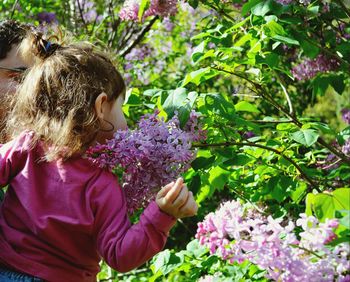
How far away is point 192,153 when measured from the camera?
2.12 m

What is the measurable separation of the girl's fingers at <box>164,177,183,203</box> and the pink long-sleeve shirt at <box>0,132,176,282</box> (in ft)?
0.26

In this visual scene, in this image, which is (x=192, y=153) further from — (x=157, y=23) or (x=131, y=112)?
(x=157, y=23)

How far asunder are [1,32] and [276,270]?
65.3 inches

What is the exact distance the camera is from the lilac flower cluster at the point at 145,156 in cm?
196

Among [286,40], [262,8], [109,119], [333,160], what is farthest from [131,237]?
[333,160]

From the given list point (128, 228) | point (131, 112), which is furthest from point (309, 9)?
point (131, 112)

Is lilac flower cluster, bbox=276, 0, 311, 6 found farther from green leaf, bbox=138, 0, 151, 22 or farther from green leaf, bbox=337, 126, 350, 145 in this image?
green leaf, bbox=138, 0, 151, 22

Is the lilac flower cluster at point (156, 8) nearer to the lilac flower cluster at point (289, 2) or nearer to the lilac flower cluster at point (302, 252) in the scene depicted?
the lilac flower cluster at point (289, 2)

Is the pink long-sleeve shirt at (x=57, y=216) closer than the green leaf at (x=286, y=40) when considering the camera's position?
Yes

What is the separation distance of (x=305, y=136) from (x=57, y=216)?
34.6 inches

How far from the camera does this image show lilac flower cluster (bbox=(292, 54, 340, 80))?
3495mm

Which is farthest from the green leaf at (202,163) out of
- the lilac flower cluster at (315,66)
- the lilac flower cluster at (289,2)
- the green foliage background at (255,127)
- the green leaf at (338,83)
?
the lilac flower cluster at (315,66)

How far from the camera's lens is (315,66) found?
3.67 meters

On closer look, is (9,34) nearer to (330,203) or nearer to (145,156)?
(145,156)
